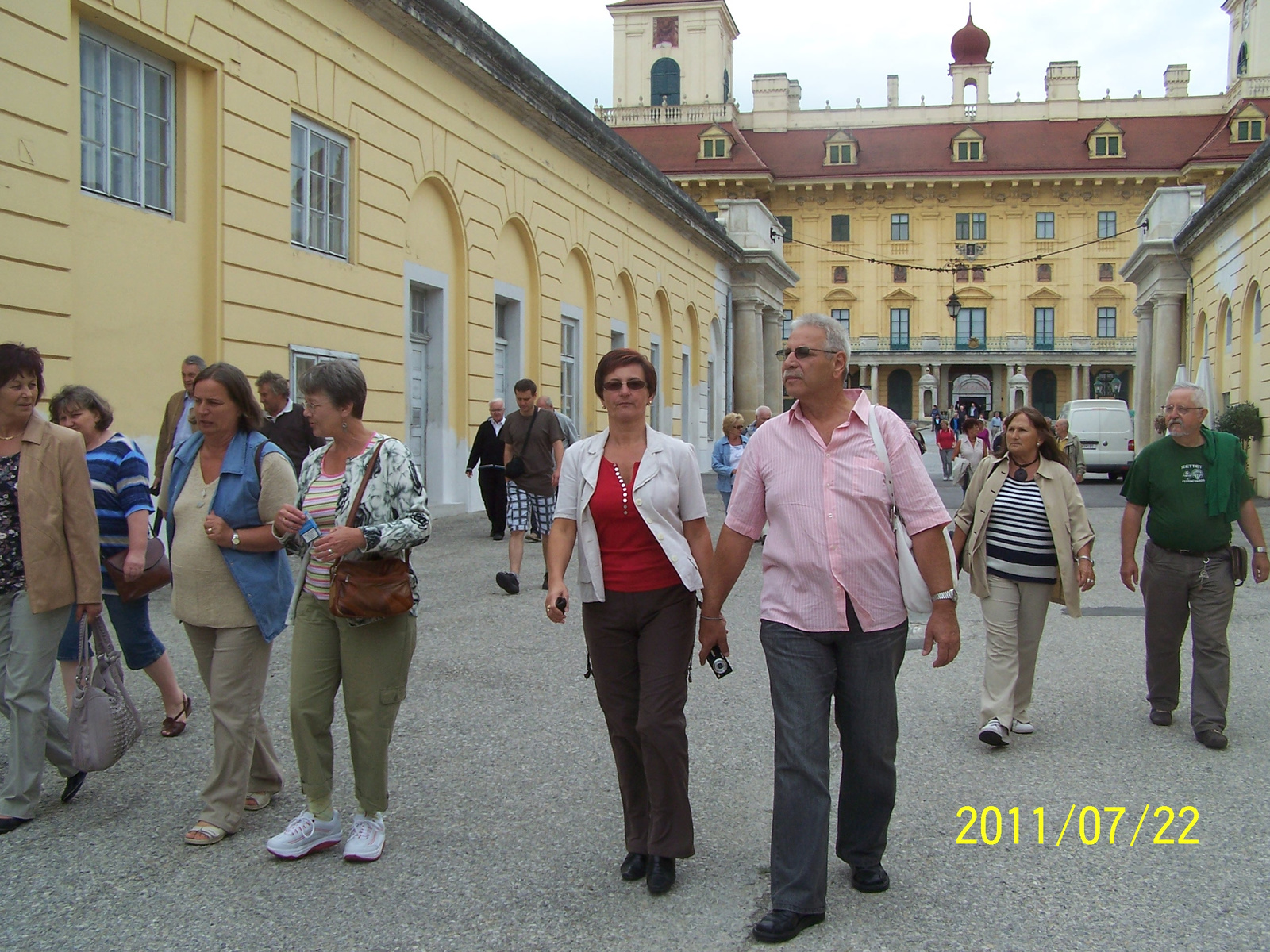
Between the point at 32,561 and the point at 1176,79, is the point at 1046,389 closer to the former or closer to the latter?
the point at 1176,79

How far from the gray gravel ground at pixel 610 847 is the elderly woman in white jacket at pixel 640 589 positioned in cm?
28

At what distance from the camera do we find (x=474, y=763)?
18.0ft

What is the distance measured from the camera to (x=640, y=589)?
4086 mm

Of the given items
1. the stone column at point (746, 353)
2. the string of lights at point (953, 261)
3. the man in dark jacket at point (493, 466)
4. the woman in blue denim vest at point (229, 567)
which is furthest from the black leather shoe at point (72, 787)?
the string of lights at point (953, 261)

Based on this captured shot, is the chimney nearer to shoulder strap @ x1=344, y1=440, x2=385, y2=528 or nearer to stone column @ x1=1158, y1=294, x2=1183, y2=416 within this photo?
stone column @ x1=1158, y1=294, x2=1183, y2=416

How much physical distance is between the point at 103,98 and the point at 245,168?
190 centimetres

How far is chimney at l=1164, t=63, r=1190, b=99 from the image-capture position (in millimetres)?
72625

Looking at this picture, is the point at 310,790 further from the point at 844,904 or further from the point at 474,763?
the point at 844,904

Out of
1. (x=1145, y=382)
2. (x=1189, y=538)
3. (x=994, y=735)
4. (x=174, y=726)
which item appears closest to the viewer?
(x=994, y=735)

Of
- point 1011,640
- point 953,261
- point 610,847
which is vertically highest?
point 953,261

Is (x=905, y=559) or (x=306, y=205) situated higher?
(x=306, y=205)
